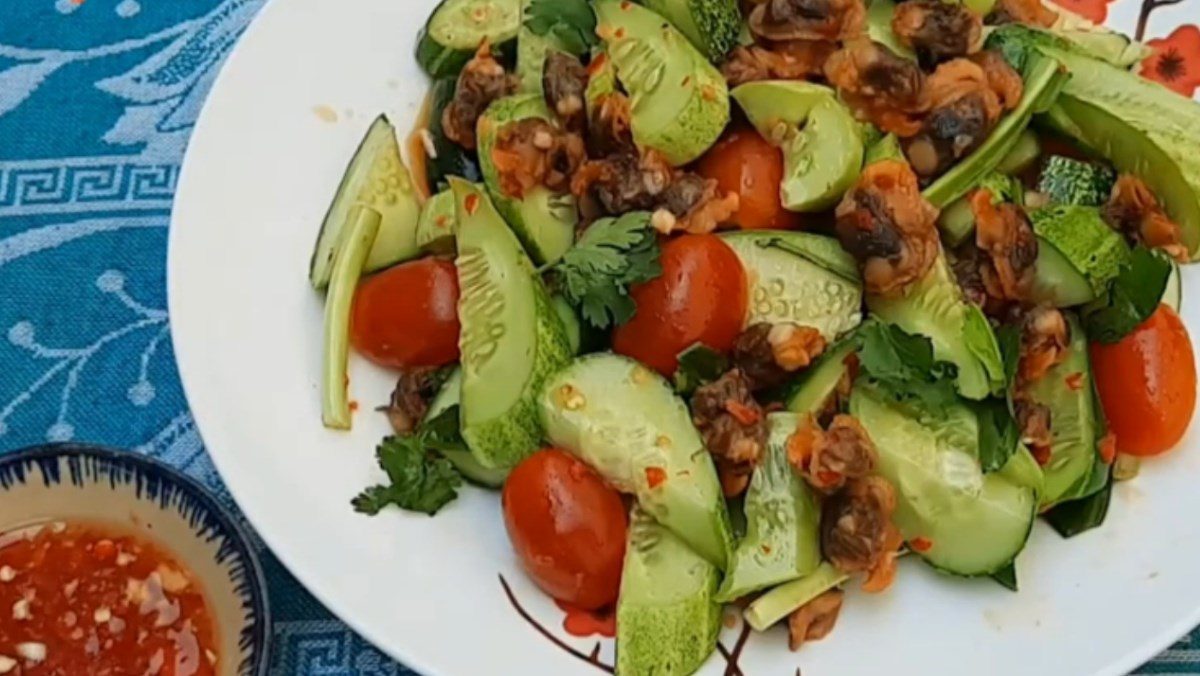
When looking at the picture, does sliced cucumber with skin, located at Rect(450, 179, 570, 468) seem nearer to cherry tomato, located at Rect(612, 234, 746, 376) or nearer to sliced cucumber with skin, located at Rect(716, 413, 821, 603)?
cherry tomato, located at Rect(612, 234, 746, 376)

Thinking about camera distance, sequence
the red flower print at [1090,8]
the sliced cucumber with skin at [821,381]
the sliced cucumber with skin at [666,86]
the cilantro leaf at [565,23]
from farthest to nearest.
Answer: the red flower print at [1090,8] → the cilantro leaf at [565,23] → the sliced cucumber with skin at [666,86] → the sliced cucumber with skin at [821,381]

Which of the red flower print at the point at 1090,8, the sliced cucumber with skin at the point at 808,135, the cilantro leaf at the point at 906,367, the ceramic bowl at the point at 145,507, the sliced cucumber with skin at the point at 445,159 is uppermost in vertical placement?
the red flower print at the point at 1090,8

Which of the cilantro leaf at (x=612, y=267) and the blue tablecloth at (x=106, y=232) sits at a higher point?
the cilantro leaf at (x=612, y=267)

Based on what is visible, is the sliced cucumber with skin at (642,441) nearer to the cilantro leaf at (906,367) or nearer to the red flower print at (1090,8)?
the cilantro leaf at (906,367)

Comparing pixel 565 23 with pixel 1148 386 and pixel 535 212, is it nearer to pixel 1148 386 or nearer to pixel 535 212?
pixel 535 212

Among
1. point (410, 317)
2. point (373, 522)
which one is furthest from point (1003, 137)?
point (373, 522)

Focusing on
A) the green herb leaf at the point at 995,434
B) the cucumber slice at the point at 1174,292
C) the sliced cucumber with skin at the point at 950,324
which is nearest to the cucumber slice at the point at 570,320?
the sliced cucumber with skin at the point at 950,324
